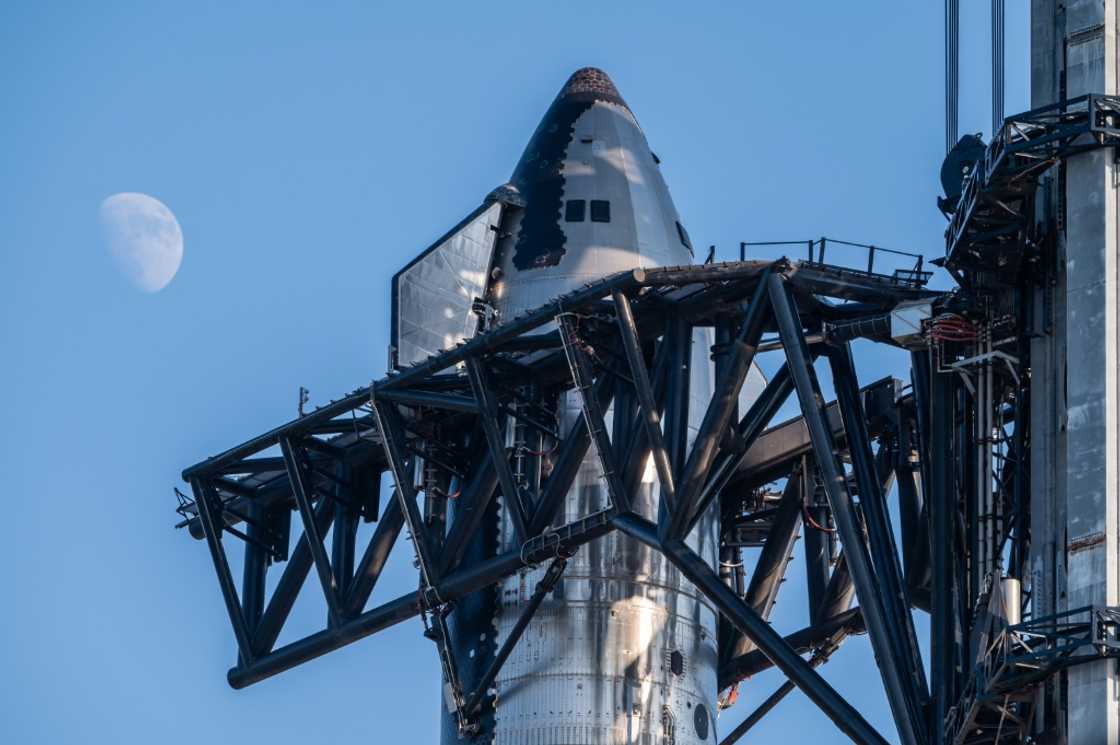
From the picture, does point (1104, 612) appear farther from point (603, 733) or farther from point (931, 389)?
point (603, 733)

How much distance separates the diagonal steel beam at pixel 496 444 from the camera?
57125 mm

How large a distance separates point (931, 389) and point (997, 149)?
5.44m

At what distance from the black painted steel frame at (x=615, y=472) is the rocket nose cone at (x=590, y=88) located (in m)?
7.49

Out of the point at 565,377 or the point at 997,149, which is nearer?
the point at 997,149

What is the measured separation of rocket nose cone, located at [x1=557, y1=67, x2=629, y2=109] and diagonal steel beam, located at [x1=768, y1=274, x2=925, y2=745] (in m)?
13.6

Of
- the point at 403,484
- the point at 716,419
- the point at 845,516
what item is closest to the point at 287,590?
the point at 403,484

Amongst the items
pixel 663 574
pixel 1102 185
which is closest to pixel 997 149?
pixel 1102 185

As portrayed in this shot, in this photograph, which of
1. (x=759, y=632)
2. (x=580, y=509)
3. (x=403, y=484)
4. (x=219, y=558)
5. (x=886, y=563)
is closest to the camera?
(x=886, y=563)

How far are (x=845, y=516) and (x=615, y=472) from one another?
20.9 ft

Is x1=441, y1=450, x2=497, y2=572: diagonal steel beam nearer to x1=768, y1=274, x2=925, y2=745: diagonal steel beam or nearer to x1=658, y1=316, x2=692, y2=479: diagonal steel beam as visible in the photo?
x1=658, y1=316, x2=692, y2=479: diagonal steel beam

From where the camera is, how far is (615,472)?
55.5 meters

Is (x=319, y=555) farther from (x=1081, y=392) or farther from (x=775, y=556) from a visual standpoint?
(x=1081, y=392)

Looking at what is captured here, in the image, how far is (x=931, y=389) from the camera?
52.3 m

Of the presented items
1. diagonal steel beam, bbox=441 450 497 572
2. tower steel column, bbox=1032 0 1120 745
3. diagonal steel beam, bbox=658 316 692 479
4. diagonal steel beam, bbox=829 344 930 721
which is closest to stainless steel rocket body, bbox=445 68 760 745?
diagonal steel beam, bbox=441 450 497 572
